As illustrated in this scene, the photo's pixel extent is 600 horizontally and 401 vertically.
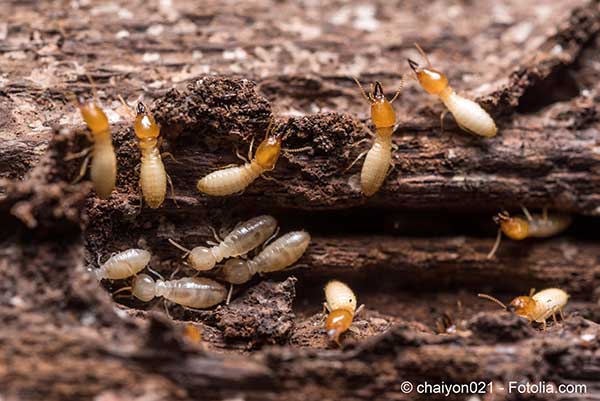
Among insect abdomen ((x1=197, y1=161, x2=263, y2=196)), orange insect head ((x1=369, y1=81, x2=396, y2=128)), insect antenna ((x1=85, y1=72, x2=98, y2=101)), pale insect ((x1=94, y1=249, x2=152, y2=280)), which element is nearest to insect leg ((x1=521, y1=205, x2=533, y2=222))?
orange insect head ((x1=369, y1=81, x2=396, y2=128))

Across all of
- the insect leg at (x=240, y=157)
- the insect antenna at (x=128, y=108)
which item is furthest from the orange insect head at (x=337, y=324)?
the insect antenna at (x=128, y=108)

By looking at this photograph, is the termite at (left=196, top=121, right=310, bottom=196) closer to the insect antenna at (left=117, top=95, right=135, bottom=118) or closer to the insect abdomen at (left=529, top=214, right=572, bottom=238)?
the insect antenna at (left=117, top=95, right=135, bottom=118)

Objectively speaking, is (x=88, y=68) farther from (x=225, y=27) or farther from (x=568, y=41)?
(x=568, y=41)

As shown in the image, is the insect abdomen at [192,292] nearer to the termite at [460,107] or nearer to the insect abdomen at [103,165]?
the insect abdomen at [103,165]

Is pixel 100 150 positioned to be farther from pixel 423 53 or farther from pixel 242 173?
pixel 423 53

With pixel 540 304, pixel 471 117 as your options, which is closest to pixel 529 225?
pixel 540 304

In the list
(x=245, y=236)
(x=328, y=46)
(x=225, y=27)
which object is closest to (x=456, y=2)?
(x=328, y=46)
